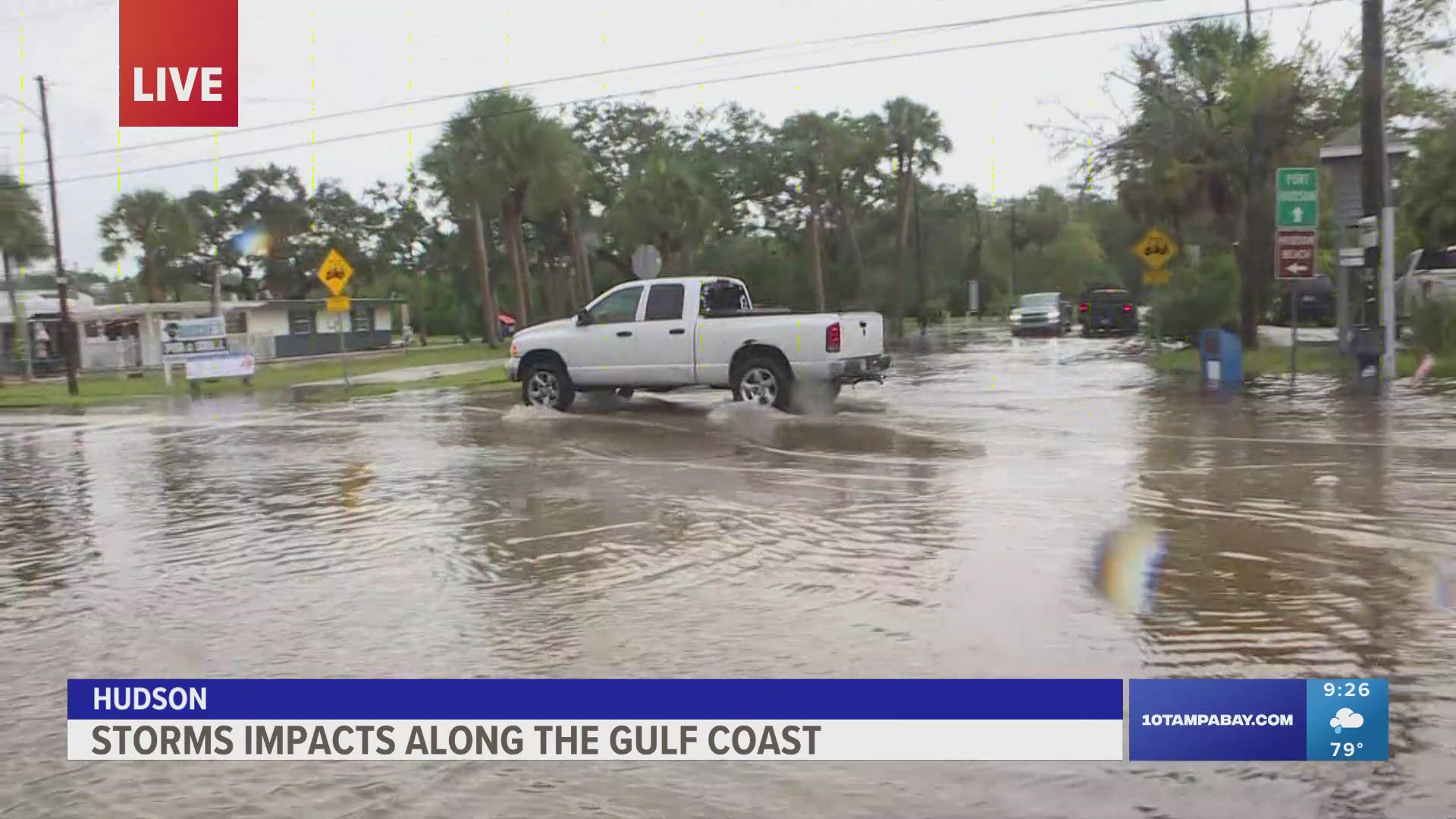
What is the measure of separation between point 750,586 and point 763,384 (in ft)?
35.3

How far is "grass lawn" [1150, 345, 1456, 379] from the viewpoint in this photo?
808 inches

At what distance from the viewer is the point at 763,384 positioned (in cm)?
1794

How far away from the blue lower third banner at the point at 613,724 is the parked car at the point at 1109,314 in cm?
4389

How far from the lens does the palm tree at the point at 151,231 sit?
66.3 metres

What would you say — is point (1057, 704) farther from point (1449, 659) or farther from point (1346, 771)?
point (1449, 659)

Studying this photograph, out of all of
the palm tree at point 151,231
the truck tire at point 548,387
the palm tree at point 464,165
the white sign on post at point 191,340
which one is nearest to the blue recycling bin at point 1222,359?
the truck tire at point 548,387

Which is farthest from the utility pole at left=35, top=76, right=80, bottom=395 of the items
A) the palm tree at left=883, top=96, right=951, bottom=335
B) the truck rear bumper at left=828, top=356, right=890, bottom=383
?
the palm tree at left=883, top=96, right=951, bottom=335

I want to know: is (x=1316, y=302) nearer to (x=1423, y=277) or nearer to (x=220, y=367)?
(x=1423, y=277)

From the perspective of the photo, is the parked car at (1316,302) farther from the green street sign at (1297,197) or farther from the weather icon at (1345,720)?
the weather icon at (1345,720)

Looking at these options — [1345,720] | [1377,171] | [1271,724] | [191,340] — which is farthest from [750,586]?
[191,340]

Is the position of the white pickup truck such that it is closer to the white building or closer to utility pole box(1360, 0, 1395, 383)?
utility pole box(1360, 0, 1395, 383)

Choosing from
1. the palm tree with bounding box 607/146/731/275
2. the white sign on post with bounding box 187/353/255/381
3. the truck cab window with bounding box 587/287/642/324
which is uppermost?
the palm tree with bounding box 607/146/731/275

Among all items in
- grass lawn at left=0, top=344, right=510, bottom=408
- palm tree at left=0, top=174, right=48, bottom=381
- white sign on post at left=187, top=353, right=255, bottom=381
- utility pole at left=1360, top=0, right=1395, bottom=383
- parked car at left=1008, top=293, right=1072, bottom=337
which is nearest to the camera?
utility pole at left=1360, top=0, right=1395, bottom=383

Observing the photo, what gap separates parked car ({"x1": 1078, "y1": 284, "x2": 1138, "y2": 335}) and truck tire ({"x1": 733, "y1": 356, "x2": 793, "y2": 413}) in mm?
31650
